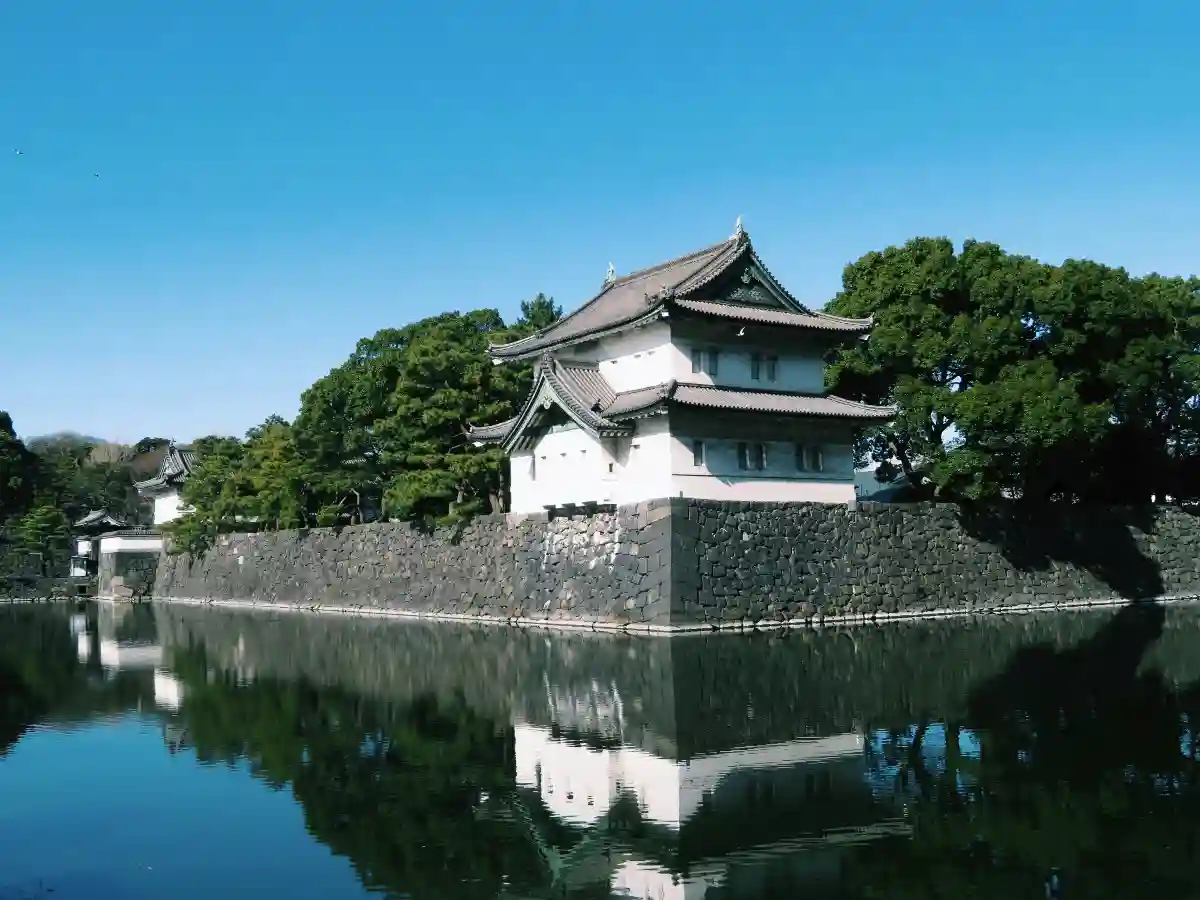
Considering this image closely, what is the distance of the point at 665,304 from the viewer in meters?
27.2

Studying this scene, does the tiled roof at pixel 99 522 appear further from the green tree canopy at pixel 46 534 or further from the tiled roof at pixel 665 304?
the tiled roof at pixel 665 304

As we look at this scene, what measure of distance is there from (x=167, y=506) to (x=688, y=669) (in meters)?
46.5

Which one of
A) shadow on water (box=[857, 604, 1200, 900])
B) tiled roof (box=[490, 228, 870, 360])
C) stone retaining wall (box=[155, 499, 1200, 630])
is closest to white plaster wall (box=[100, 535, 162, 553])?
stone retaining wall (box=[155, 499, 1200, 630])

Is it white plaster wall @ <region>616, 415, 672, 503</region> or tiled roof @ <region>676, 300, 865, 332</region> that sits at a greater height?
tiled roof @ <region>676, 300, 865, 332</region>

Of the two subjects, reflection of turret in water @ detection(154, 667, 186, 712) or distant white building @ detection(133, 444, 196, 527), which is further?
distant white building @ detection(133, 444, 196, 527)

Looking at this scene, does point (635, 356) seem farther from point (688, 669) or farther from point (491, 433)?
point (688, 669)

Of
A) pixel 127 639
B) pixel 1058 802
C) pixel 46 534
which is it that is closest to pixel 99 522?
pixel 46 534

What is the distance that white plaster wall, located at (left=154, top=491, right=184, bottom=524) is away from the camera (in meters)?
58.2

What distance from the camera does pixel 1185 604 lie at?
32.3 metres

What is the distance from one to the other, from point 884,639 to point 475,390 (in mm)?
15601

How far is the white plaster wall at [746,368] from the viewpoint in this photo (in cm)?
2820

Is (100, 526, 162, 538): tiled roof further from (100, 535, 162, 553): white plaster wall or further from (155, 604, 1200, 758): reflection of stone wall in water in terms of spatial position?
(155, 604, 1200, 758): reflection of stone wall in water

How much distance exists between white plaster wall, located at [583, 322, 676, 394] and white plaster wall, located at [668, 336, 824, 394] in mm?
293

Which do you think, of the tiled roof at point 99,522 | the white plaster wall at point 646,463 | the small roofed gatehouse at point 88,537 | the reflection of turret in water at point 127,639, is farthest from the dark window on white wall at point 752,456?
the tiled roof at point 99,522
